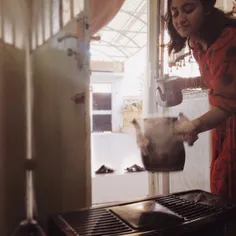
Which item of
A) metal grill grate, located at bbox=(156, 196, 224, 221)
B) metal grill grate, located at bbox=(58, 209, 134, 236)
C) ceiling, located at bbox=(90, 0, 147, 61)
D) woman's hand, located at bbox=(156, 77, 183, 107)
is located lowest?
metal grill grate, located at bbox=(58, 209, 134, 236)

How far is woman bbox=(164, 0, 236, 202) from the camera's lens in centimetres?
119

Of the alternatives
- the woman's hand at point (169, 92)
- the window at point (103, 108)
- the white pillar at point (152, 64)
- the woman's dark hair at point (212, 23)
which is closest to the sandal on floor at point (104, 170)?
the window at point (103, 108)

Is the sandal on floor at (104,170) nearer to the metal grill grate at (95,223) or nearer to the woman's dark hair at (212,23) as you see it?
the metal grill grate at (95,223)

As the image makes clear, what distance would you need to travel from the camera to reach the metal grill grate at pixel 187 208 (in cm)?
99

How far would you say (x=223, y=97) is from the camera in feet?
3.94

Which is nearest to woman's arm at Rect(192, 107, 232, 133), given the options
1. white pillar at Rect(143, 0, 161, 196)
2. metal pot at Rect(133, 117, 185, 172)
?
metal pot at Rect(133, 117, 185, 172)

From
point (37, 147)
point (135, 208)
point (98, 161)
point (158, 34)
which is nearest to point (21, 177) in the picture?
point (37, 147)

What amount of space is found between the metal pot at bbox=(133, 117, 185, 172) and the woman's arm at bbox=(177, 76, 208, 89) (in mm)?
170

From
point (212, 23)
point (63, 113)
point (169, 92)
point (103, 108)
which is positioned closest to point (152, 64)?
point (169, 92)

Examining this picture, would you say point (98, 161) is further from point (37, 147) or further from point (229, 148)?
point (229, 148)

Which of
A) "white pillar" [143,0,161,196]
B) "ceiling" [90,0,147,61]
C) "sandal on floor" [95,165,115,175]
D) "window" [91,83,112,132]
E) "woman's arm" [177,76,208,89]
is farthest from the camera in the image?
"sandal on floor" [95,165,115,175]

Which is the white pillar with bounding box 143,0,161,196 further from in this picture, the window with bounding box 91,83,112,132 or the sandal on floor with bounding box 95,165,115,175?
the sandal on floor with bounding box 95,165,115,175

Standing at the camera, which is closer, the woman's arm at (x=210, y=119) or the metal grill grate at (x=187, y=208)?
the metal grill grate at (x=187, y=208)

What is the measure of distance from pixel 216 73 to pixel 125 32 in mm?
1184
